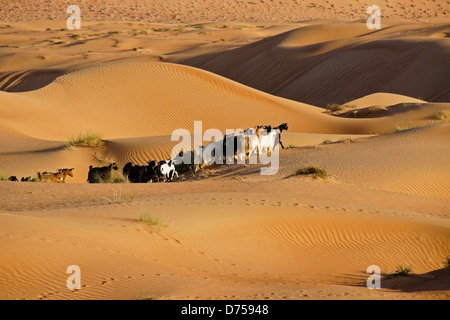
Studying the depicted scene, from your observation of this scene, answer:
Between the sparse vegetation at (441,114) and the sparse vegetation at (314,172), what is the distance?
934 cm

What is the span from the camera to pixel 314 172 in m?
12.1

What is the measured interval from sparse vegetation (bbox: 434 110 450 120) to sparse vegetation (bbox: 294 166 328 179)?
9343mm

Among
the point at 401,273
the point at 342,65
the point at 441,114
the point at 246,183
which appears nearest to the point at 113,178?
the point at 246,183

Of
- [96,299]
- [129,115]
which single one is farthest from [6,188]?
[129,115]

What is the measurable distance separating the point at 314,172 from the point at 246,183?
1587 millimetres

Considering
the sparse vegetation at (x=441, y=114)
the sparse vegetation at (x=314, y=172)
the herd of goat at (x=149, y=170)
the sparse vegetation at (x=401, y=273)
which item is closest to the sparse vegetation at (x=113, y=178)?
the herd of goat at (x=149, y=170)

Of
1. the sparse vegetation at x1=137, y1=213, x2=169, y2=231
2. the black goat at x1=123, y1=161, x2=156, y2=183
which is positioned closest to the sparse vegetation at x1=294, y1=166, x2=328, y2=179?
the black goat at x1=123, y1=161, x2=156, y2=183

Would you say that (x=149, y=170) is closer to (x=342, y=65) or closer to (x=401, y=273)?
(x=401, y=273)

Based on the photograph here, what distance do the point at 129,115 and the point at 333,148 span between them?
309 inches

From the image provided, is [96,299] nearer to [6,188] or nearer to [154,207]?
[154,207]

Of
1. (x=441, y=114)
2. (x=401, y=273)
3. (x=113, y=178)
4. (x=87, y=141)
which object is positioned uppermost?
(x=441, y=114)

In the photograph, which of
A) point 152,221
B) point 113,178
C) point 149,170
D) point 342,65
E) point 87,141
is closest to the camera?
point 152,221

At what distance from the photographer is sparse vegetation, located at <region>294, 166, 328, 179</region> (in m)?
12.1

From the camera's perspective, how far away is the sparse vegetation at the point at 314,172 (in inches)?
476
